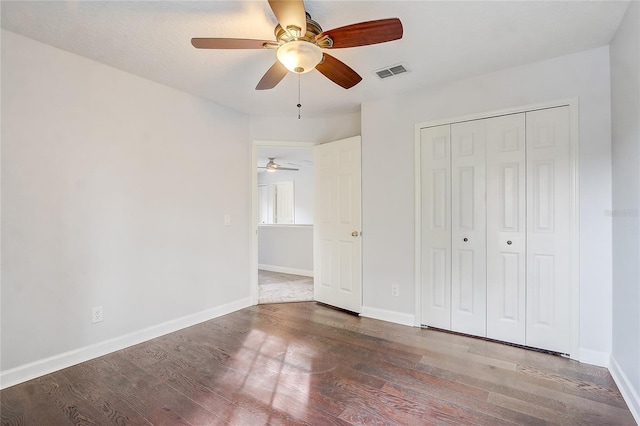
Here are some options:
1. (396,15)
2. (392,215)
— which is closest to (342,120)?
(392,215)

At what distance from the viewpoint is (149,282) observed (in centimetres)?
284

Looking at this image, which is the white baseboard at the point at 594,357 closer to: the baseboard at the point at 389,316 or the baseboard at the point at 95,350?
the baseboard at the point at 389,316

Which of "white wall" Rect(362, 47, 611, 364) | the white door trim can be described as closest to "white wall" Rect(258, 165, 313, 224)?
the white door trim

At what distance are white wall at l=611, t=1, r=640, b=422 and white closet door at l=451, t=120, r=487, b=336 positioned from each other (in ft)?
2.80

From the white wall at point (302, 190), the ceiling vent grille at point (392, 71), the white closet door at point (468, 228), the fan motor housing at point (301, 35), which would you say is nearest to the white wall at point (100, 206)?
the fan motor housing at point (301, 35)

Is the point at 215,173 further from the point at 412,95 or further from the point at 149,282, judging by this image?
the point at 412,95

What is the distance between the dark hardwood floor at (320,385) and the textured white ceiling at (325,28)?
238cm

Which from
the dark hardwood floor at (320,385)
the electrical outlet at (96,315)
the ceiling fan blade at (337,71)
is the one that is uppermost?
the ceiling fan blade at (337,71)

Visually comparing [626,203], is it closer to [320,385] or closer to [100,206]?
[320,385]

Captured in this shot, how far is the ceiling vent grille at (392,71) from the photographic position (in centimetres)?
258

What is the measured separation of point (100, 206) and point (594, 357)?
13.3 ft

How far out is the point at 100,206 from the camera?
2.51 meters

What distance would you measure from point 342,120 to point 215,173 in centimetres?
169

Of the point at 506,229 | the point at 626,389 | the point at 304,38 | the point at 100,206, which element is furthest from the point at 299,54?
the point at 626,389
